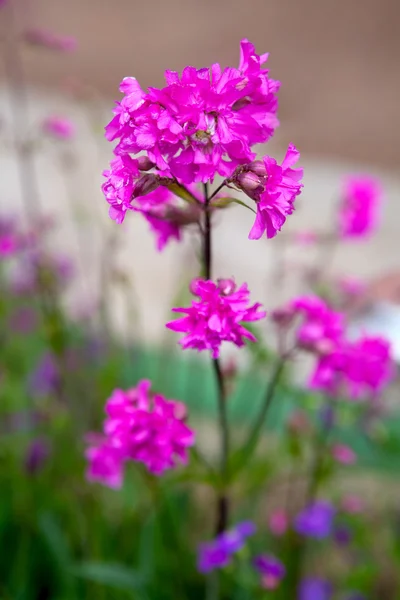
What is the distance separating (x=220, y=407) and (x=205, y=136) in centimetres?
23

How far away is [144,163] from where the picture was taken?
1.24 feet

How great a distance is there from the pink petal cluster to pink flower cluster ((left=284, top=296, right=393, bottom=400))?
217 mm

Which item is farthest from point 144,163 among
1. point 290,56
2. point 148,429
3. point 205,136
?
point 290,56

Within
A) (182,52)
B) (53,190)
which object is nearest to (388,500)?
(53,190)

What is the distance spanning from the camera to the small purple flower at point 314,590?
87 centimetres

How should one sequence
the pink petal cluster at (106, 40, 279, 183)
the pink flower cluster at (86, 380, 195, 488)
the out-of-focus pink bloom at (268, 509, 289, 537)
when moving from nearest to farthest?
the pink petal cluster at (106, 40, 279, 183) < the pink flower cluster at (86, 380, 195, 488) < the out-of-focus pink bloom at (268, 509, 289, 537)

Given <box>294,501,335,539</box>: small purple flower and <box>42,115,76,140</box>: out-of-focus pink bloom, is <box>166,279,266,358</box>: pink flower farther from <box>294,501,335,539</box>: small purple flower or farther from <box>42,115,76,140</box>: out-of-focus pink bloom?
<box>42,115,76,140</box>: out-of-focus pink bloom

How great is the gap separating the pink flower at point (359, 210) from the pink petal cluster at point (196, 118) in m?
0.49

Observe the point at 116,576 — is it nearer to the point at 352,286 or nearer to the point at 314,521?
the point at 314,521

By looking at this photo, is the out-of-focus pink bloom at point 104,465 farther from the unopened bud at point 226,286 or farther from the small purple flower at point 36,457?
the small purple flower at point 36,457

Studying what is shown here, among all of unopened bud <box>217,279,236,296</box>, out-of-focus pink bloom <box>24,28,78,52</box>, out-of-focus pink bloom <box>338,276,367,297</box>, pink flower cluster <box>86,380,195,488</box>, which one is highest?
out-of-focus pink bloom <box>24,28,78,52</box>

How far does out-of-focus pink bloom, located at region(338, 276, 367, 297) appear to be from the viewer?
83cm

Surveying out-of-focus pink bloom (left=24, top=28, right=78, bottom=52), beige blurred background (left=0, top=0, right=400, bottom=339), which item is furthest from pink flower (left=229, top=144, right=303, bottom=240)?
beige blurred background (left=0, top=0, right=400, bottom=339)

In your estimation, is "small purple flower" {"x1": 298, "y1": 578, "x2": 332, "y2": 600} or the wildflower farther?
"small purple flower" {"x1": 298, "y1": 578, "x2": 332, "y2": 600}
